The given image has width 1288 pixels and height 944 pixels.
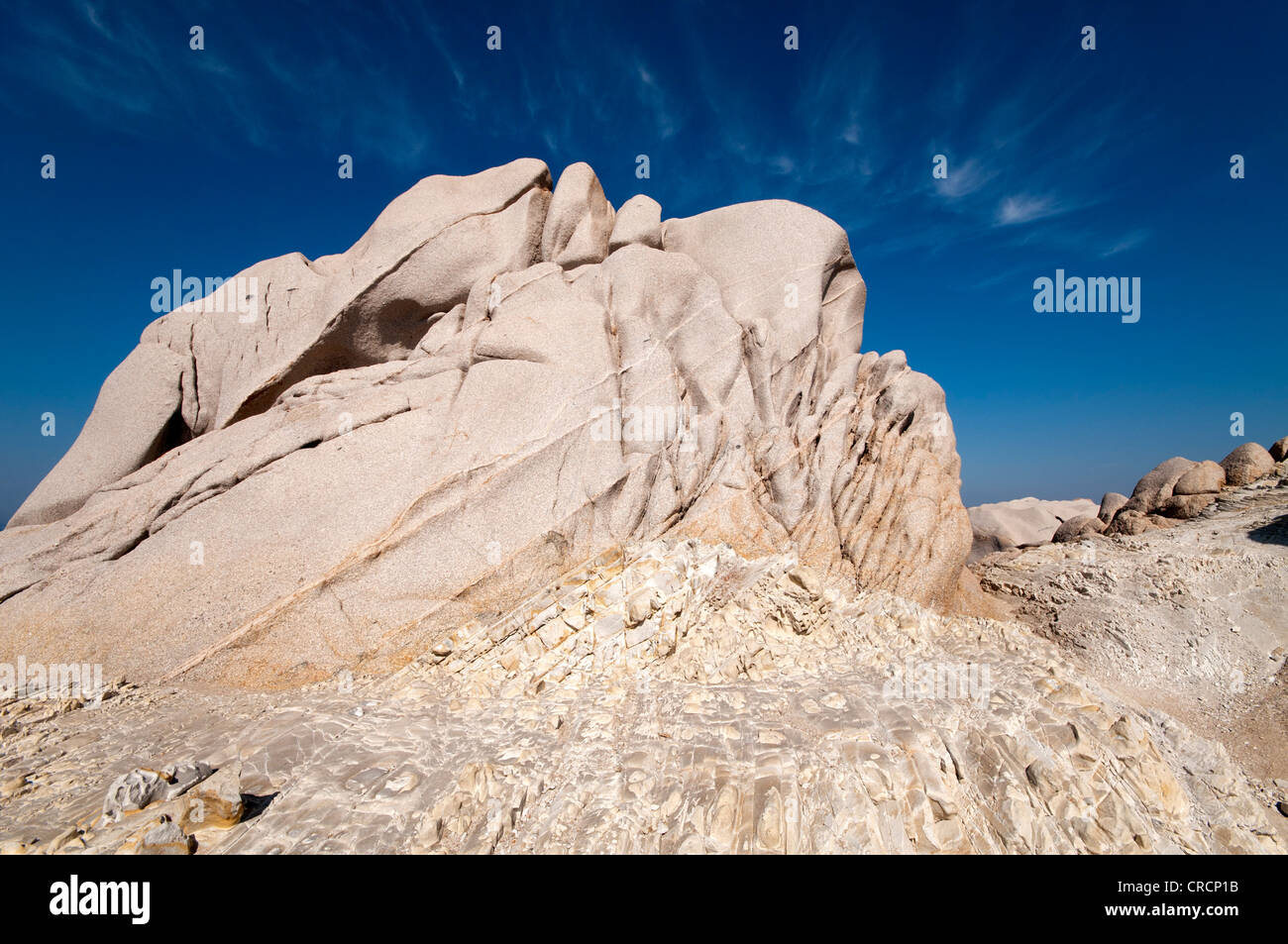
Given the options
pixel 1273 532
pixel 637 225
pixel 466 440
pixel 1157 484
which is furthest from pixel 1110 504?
pixel 466 440

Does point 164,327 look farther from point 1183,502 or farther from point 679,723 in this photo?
point 1183,502

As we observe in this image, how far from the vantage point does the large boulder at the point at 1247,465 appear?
1293 centimetres

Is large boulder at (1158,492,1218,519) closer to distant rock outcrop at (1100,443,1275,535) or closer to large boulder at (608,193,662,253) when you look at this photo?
distant rock outcrop at (1100,443,1275,535)

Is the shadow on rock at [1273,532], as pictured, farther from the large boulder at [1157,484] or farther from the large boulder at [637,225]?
the large boulder at [637,225]

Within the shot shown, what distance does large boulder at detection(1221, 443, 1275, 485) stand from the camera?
12930 mm

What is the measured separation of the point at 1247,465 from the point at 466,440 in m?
17.4

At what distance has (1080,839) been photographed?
236 inches

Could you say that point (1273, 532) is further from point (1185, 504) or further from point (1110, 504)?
point (1110, 504)

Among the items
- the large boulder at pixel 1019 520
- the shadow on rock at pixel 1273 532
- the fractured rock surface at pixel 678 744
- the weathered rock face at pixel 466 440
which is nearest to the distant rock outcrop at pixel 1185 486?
the shadow on rock at pixel 1273 532

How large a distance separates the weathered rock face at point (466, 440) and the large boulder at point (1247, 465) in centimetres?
847

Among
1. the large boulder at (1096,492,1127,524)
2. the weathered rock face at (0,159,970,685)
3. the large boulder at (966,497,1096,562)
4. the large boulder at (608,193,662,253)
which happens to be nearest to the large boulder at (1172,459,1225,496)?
the large boulder at (1096,492,1127,524)

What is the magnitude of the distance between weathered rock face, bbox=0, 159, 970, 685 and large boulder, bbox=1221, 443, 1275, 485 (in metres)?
8.47
